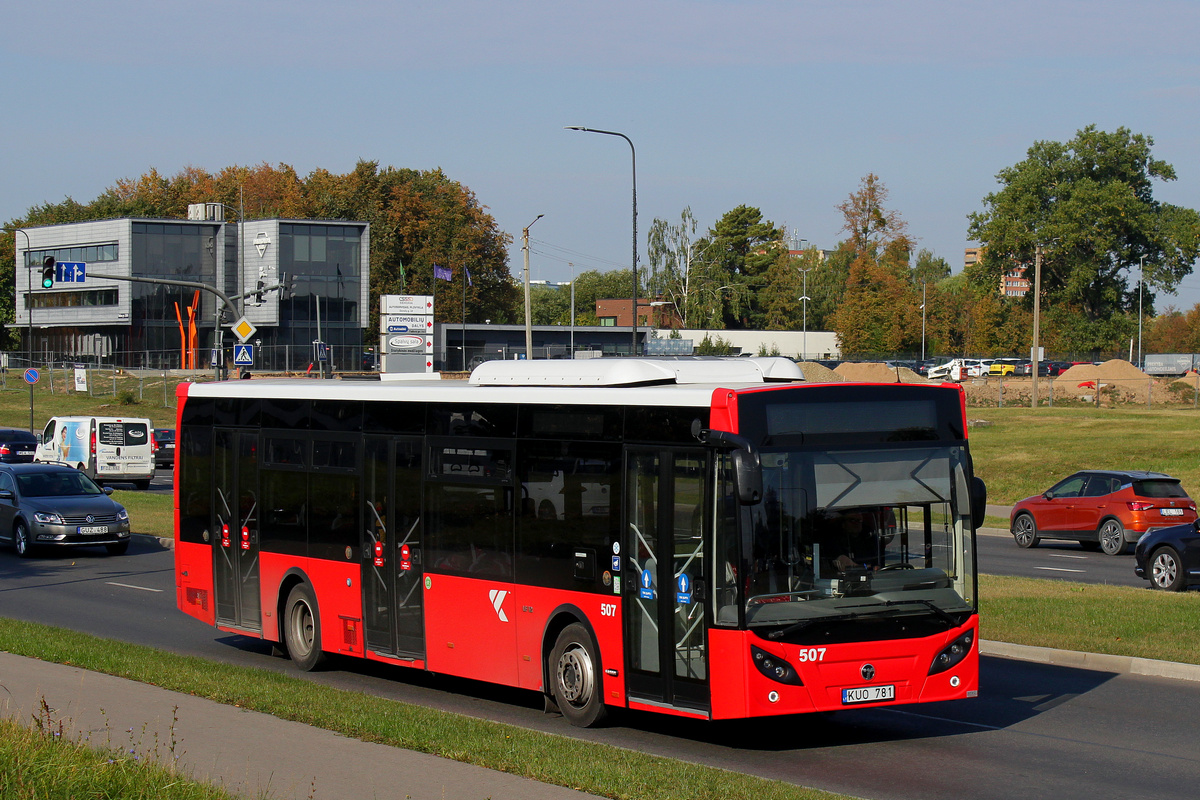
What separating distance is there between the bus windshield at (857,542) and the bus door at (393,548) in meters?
4.04

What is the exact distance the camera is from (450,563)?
37.2 feet

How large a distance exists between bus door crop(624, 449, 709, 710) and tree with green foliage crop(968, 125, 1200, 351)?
94.8m

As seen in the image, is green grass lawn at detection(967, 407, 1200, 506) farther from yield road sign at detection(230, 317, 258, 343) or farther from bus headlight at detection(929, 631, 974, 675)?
bus headlight at detection(929, 631, 974, 675)

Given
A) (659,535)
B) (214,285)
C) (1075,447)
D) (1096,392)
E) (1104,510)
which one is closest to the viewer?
(659,535)

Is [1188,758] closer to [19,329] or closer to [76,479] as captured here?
[76,479]

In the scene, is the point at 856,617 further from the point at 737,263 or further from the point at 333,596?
the point at 737,263

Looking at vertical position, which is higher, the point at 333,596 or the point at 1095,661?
the point at 333,596

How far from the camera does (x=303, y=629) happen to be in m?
13.4

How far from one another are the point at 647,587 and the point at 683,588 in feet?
1.24

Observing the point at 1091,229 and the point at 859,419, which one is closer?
the point at 859,419

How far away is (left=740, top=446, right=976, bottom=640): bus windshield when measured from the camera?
8.84m

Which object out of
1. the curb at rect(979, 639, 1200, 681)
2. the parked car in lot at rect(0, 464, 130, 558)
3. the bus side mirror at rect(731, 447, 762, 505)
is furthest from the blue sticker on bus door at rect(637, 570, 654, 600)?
the parked car in lot at rect(0, 464, 130, 558)

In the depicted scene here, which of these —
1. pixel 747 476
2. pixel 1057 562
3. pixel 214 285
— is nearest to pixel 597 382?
pixel 747 476

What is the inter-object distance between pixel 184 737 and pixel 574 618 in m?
3.08
